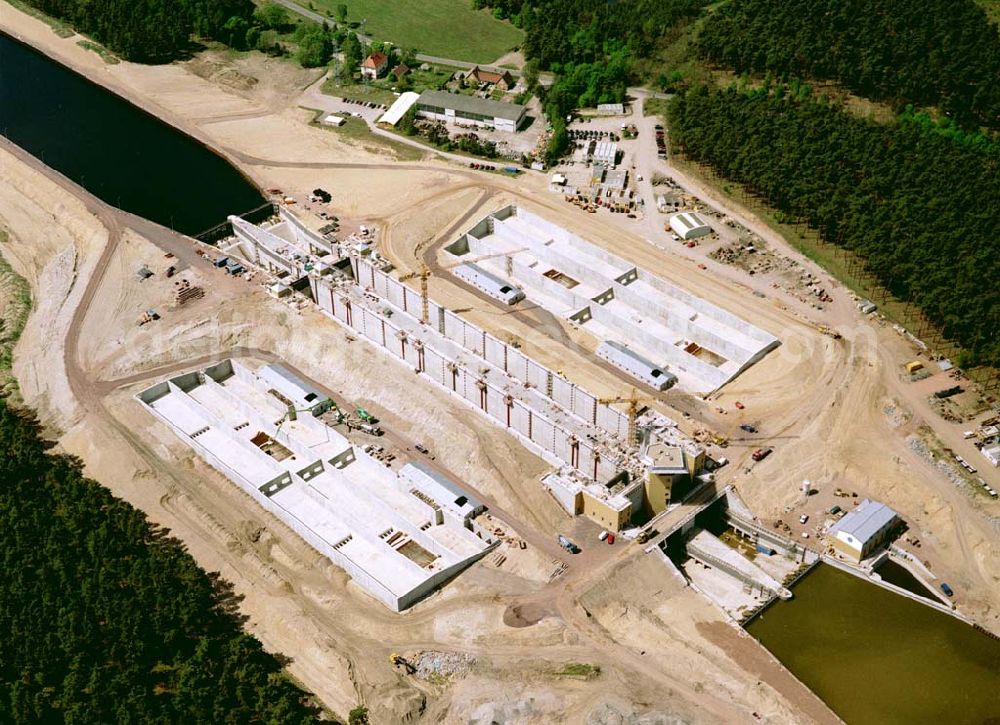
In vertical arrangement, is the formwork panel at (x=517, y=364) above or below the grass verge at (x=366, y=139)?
below

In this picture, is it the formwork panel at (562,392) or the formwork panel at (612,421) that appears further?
the formwork panel at (562,392)

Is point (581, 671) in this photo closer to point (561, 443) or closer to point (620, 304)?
point (561, 443)

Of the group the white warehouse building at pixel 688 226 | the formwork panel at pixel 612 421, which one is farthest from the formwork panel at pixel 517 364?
the white warehouse building at pixel 688 226

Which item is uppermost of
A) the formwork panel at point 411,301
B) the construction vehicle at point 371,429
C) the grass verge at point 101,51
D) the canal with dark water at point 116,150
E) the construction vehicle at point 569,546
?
the grass verge at point 101,51

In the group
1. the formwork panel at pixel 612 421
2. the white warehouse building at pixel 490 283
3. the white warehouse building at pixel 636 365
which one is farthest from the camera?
the white warehouse building at pixel 490 283

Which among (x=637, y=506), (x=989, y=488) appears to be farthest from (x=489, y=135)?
(x=989, y=488)

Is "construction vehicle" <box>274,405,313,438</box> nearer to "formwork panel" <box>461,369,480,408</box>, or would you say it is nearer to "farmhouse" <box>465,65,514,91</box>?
"formwork panel" <box>461,369,480,408</box>

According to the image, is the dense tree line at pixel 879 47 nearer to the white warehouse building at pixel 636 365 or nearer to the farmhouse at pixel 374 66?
the farmhouse at pixel 374 66

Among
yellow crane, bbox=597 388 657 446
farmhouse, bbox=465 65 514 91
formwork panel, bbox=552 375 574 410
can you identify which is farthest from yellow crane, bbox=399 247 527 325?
farmhouse, bbox=465 65 514 91
